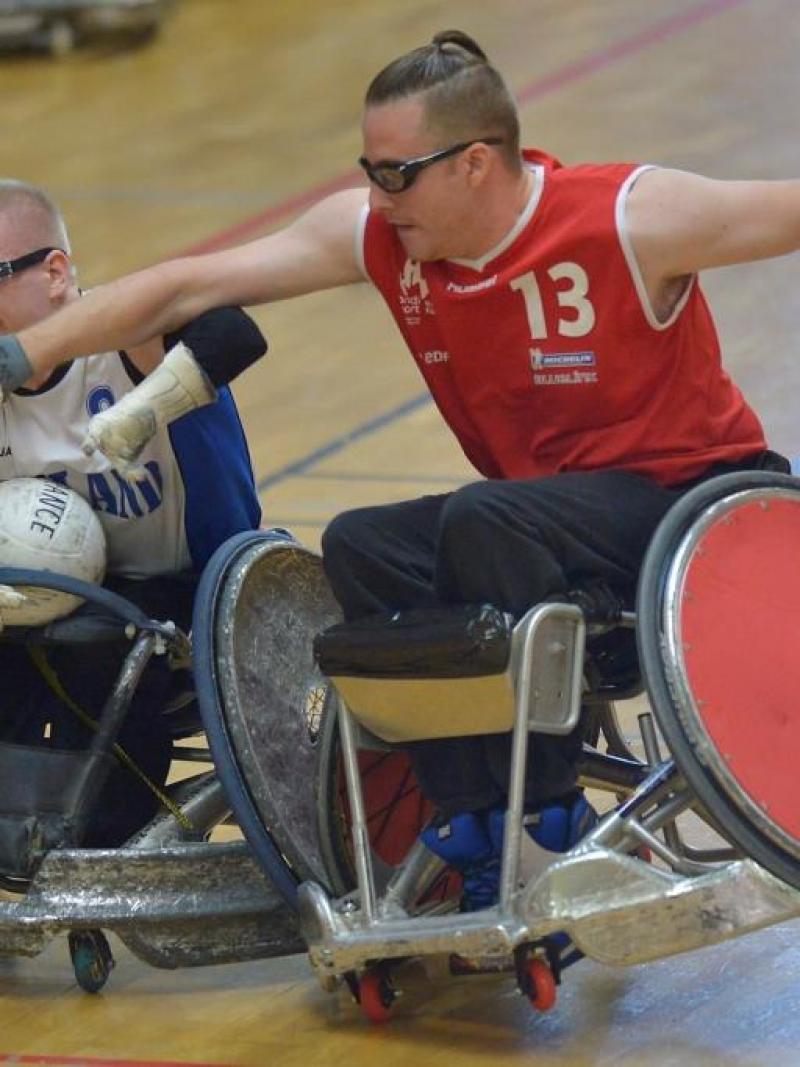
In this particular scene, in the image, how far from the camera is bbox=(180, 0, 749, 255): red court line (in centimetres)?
924

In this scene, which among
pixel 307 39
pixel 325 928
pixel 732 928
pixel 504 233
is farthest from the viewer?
pixel 307 39

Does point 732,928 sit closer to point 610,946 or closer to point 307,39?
point 610,946

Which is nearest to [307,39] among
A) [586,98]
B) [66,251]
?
[586,98]

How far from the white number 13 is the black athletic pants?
0.25m

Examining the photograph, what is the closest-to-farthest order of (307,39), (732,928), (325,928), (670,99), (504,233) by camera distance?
(732,928) < (325,928) < (504,233) < (670,99) < (307,39)

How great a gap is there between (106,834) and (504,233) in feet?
4.48

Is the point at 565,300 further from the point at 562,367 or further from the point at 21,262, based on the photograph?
the point at 21,262

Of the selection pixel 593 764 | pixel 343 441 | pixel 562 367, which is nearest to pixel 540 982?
pixel 593 764

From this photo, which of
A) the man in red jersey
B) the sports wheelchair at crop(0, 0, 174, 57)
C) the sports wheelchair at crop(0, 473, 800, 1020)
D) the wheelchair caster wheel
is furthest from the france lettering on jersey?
the sports wheelchair at crop(0, 0, 174, 57)

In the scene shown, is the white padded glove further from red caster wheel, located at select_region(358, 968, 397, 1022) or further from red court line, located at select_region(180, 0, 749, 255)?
red court line, located at select_region(180, 0, 749, 255)

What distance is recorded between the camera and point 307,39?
11.7 m

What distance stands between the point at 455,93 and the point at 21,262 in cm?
97

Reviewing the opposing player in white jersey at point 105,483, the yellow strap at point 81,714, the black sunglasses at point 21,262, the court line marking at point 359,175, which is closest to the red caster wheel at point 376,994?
the yellow strap at point 81,714

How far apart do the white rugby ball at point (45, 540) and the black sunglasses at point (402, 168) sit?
0.87 meters
